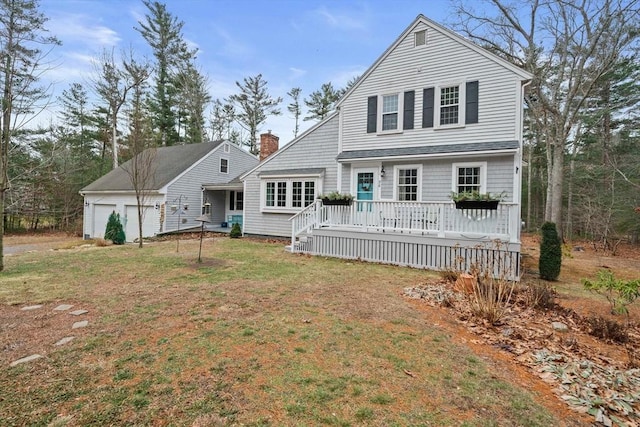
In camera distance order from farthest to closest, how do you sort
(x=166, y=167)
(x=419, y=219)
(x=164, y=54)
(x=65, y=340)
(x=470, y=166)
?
(x=164, y=54) < (x=166, y=167) < (x=470, y=166) < (x=419, y=219) < (x=65, y=340)

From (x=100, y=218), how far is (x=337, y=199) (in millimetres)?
16909

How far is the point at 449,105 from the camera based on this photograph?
1000 cm

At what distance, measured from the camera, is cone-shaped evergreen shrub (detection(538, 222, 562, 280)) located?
24.8ft

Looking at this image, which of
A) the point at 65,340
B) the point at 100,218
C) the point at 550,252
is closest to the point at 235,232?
the point at 100,218

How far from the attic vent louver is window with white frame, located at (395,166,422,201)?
437 cm

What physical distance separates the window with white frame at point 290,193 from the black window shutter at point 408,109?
14.0 ft

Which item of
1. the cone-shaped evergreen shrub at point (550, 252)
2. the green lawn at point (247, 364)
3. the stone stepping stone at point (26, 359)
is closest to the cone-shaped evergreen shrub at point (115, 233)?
the green lawn at point (247, 364)

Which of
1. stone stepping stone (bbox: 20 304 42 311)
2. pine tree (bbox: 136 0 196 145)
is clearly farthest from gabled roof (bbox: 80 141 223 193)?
stone stepping stone (bbox: 20 304 42 311)

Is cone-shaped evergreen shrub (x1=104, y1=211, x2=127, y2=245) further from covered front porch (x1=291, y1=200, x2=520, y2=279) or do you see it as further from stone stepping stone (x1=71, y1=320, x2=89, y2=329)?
stone stepping stone (x1=71, y1=320, x2=89, y2=329)

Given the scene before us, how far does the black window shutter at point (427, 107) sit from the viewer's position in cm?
1024

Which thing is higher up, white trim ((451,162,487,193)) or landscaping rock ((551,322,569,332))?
white trim ((451,162,487,193))

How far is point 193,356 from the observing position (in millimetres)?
3295

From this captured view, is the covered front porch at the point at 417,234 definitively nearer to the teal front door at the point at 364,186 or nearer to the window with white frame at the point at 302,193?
the teal front door at the point at 364,186

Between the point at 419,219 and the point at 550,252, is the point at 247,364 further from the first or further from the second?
the point at 550,252
